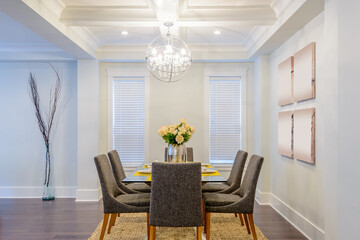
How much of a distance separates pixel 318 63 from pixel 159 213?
228 cm

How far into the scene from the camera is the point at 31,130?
534 cm

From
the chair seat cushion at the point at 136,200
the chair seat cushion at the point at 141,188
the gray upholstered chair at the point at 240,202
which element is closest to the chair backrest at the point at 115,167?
the chair seat cushion at the point at 141,188

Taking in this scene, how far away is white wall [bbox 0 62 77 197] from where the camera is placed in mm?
5324

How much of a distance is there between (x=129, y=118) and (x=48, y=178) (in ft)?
5.84

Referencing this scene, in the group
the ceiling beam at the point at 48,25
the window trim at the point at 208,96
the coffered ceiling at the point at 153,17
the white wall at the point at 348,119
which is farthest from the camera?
the window trim at the point at 208,96

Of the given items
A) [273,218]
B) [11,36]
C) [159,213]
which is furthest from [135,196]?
[11,36]

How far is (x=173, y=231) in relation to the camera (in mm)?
3541

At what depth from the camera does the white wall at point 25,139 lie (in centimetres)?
532

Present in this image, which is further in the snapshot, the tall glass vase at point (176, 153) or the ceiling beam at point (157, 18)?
the ceiling beam at point (157, 18)

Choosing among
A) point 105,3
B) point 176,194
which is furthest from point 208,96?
point 176,194

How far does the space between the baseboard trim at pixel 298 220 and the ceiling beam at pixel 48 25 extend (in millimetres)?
3799

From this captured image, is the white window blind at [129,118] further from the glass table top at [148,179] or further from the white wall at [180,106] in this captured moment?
the glass table top at [148,179]

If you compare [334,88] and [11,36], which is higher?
[11,36]

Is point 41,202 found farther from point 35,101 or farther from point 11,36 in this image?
point 11,36
